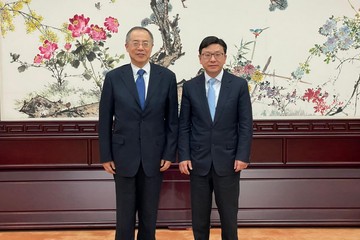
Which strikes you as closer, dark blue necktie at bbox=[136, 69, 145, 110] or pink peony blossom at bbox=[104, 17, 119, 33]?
dark blue necktie at bbox=[136, 69, 145, 110]

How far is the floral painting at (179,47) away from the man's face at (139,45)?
0.96m

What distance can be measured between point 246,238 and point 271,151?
0.72 metres

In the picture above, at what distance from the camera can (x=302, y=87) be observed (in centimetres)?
324

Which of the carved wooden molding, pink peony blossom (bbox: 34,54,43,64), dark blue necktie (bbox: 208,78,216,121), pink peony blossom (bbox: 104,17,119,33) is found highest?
pink peony blossom (bbox: 104,17,119,33)

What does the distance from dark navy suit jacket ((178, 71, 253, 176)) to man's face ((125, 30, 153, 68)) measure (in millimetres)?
316

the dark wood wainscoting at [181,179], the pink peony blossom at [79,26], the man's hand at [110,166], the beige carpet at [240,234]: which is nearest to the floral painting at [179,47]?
the pink peony blossom at [79,26]

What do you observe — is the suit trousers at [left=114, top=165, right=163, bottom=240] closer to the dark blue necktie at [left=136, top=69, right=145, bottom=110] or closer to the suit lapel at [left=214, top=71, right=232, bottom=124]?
the dark blue necktie at [left=136, top=69, right=145, bottom=110]

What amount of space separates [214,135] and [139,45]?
2.08 feet

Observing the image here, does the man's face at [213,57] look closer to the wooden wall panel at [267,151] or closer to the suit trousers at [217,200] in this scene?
the suit trousers at [217,200]

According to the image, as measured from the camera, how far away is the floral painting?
3170mm

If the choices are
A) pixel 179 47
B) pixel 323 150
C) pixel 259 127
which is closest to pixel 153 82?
pixel 179 47

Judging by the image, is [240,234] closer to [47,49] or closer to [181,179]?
[181,179]

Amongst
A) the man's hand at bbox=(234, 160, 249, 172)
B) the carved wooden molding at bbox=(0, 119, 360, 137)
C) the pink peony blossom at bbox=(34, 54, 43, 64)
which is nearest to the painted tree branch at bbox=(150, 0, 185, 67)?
the carved wooden molding at bbox=(0, 119, 360, 137)

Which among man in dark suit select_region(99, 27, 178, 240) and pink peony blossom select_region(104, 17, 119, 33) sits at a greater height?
pink peony blossom select_region(104, 17, 119, 33)
